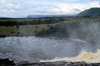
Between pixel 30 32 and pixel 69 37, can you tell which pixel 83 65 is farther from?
pixel 30 32

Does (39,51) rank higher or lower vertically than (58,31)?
lower

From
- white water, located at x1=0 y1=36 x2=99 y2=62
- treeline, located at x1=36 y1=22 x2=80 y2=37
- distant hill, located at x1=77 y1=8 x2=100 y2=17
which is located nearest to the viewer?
white water, located at x1=0 y1=36 x2=99 y2=62

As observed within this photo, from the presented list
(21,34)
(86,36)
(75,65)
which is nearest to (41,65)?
(75,65)

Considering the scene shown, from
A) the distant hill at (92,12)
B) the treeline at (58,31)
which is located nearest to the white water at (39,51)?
the treeline at (58,31)

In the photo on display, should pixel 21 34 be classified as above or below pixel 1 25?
below

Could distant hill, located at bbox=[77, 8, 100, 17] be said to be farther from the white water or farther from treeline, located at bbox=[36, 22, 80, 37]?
the white water

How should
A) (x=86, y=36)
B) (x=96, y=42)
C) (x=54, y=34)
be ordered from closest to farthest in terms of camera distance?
(x=96, y=42), (x=86, y=36), (x=54, y=34)

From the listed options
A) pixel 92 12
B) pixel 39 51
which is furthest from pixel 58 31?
pixel 39 51

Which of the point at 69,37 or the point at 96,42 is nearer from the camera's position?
the point at 96,42

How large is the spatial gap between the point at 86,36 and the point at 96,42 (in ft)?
15.5

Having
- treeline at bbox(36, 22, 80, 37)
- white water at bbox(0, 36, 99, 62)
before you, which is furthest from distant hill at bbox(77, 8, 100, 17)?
white water at bbox(0, 36, 99, 62)

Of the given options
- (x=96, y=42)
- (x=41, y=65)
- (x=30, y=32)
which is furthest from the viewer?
(x=30, y=32)

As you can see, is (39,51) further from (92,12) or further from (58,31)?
(92,12)

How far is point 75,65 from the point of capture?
662 cm
